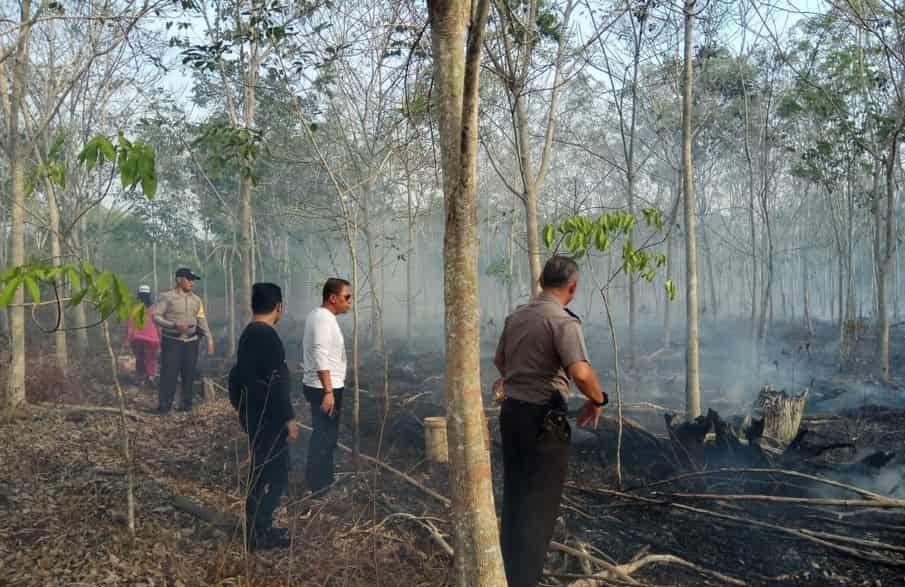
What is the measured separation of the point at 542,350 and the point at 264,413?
1897 millimetres

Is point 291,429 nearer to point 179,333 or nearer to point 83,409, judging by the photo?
point 179,333

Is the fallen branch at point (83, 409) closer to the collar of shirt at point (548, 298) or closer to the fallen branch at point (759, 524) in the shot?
the fallen branch at point (759, 524)

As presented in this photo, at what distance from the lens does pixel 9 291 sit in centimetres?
163

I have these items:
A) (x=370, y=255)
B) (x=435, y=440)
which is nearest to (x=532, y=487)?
(x=435, y=440)

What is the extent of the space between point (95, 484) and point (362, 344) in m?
13.3

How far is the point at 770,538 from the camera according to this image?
4.06 m

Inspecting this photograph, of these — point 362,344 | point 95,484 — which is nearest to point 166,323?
point 95,484

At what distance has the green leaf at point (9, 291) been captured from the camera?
5.21 feet

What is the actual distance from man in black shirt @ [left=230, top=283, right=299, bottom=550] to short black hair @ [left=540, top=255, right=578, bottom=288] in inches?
67.2

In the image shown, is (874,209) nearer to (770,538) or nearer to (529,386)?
(770,538)

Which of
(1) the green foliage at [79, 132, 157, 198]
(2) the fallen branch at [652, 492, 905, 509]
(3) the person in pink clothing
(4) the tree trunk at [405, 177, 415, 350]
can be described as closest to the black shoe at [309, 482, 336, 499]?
(2) the fallen branch at [652, 492, 905, 509]

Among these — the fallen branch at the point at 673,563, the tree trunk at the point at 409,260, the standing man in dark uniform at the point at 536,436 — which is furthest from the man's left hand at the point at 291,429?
the tree trunk at the point at 409,260

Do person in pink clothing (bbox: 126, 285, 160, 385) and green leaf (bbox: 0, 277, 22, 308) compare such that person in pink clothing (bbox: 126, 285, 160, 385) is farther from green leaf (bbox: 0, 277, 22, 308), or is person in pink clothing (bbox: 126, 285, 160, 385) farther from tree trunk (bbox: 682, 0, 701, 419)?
green leaf (bbox: 0, 277, 22, 308)

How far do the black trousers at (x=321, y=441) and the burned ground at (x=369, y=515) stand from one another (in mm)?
172
